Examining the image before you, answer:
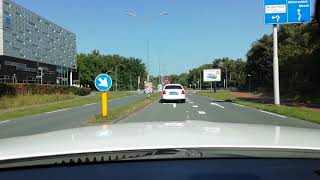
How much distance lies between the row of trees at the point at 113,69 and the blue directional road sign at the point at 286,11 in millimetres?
118467

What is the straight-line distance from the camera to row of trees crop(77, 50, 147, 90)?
151 m

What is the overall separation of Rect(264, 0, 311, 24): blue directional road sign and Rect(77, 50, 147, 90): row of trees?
118467 mm

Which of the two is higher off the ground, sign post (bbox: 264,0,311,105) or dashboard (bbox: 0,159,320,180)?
sign post (bbox: 264,0,311,105)

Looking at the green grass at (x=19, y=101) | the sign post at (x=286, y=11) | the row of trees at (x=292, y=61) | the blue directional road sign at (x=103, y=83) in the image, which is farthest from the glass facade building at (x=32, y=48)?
the blue directional road sign at (x=103, y=83)

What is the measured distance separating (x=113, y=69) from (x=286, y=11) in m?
129

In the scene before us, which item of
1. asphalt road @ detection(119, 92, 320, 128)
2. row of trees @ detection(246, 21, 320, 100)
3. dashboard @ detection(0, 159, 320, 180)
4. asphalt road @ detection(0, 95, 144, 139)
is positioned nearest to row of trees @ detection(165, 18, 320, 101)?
row of trees @ detection(246, 21, 320, 100)

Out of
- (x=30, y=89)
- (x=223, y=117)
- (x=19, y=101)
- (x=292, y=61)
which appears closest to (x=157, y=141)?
(x=223, y=117)

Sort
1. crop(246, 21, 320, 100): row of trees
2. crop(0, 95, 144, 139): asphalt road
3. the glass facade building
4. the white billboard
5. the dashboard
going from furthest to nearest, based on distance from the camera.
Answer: the white billboard → the glass facade building → crop(246, 21, 320, 100): row of trees → crop(0, 95, 144, 139): asphalt road → the dashboard

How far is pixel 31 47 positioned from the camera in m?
90.1

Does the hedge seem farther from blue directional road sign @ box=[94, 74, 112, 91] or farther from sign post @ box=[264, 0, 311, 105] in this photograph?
blue directional road sign @ box=[94, 74, 112, 91]

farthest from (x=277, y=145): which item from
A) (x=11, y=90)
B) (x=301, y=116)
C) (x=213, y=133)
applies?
(x=11, y=90)

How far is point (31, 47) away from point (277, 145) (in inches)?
3538

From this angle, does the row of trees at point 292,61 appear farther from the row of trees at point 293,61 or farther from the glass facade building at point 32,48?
the glass facade building at point 32,48

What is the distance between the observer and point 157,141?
3250 millimetres
